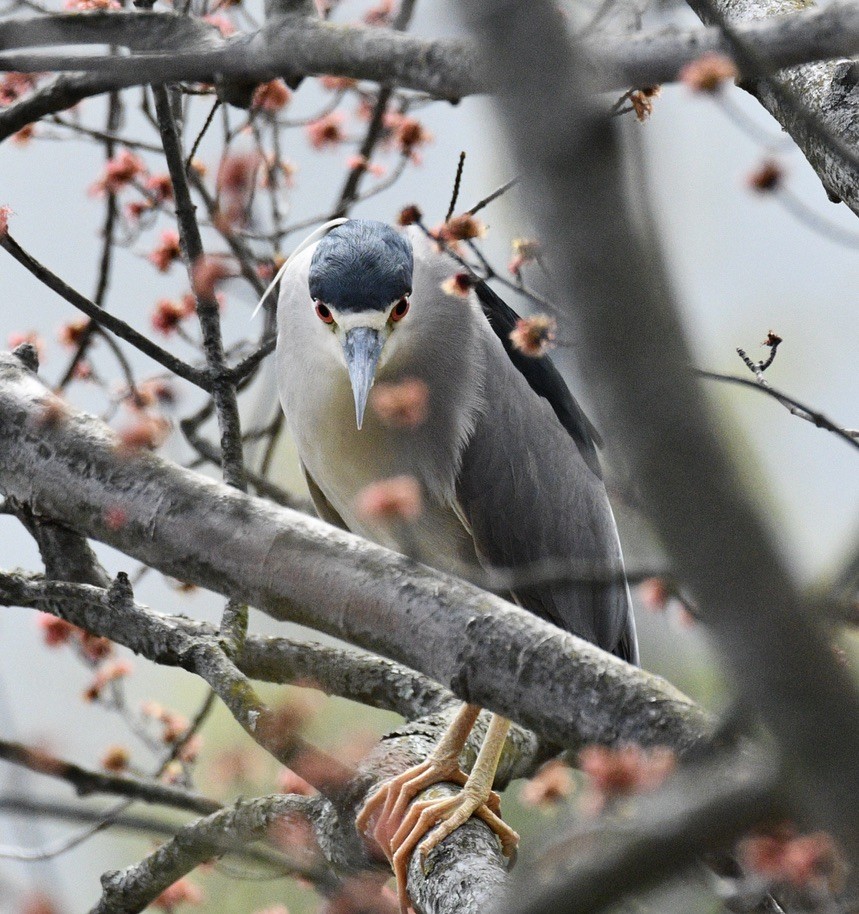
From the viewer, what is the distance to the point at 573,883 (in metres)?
0.60

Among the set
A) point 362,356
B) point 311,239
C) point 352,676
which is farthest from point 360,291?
point 352,676

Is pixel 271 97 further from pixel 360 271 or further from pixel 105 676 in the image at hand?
pixel 105 676

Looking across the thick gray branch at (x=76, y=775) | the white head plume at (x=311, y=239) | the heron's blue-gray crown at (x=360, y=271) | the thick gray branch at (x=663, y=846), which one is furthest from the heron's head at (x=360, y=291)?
the thick gray branch at (x=663, y=846)

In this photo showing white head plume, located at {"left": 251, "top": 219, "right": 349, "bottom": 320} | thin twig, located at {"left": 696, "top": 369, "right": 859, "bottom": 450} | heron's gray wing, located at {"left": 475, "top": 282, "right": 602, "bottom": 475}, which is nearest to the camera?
thin twig, located at {"left": 696, "top": 369, "right": 859, "bottom": 450}

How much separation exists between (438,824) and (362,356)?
2.99 ft

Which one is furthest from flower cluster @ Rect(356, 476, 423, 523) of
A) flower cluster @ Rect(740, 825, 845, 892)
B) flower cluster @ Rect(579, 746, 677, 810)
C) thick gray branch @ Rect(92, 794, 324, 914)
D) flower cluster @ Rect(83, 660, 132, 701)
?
flower cluster @ Rect(83, 660, 132, 701)

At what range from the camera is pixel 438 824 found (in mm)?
1982

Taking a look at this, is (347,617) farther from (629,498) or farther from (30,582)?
(30,582)

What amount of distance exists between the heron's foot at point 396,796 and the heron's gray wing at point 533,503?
1.45 feet

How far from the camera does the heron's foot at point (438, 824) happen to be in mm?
1900

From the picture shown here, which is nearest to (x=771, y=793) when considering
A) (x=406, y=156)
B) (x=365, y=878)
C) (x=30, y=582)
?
(x=30, y=582)

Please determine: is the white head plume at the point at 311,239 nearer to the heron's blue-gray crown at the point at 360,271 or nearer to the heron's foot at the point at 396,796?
the heron's blue-gray crown at the point at 360,271

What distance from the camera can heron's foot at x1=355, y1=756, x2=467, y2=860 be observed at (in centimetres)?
201

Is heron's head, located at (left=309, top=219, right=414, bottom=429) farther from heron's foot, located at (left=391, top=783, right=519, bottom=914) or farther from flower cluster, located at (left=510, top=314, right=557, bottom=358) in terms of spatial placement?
heron's foot, located at (left=391, top=783, right=519, bottom=914)
